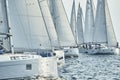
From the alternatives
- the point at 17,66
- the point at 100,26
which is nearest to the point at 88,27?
the point at 100,26

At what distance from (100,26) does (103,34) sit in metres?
2.53

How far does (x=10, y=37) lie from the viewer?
38.4 m

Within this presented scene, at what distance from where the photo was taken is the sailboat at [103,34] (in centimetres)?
9950

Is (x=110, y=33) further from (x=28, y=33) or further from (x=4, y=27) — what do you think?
(x=4, y=27)

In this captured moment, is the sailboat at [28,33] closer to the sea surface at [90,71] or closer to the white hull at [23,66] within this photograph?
the white hull at [23,66]

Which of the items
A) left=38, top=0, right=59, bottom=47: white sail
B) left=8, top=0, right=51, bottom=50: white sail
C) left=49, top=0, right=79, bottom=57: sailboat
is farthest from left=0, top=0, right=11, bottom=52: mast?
left=49, top=0, right=79, bottom=57: sailboat

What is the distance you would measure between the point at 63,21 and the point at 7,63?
4589cm

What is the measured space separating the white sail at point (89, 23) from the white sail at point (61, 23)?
33.0 meters

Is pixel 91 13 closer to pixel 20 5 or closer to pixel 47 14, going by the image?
pixel 47 14

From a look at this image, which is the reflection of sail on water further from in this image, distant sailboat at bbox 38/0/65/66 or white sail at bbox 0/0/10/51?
white sail at bbox 0/0/10/51

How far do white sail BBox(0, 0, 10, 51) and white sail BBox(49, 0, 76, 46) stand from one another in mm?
40458

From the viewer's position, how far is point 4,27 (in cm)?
3891

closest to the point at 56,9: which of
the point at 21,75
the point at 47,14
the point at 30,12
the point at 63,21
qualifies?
the point at 63,21

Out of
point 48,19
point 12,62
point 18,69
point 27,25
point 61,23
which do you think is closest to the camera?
point 12,62
